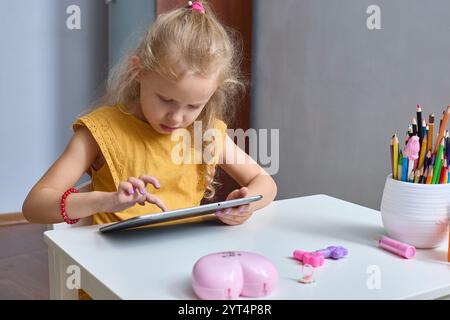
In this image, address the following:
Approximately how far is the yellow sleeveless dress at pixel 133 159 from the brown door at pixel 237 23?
1138 millimetres

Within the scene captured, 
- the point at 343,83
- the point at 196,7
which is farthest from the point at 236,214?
the point at 343,83

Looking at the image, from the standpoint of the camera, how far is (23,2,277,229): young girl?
109 centimetres

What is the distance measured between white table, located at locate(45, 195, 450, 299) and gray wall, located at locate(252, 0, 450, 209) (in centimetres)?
86

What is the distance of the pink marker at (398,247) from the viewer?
0.92 metres

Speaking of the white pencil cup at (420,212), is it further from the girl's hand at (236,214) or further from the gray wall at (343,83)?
the gray wall at (343,83)

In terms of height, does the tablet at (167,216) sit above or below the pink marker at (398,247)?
above

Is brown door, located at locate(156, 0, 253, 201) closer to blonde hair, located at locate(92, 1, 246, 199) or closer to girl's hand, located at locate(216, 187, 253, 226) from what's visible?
blonde hair, located at locate(92, 1, 246, 199)

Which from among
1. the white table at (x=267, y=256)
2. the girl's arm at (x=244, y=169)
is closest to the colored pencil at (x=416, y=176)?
the white table at (x=267, y=256)

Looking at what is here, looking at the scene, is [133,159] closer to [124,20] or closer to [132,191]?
[132,191]

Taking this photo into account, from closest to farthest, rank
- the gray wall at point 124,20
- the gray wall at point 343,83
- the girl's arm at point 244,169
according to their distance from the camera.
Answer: the girl's arm at point 244,169, the gray wall at point 343,83, the gray wall at point 124,20

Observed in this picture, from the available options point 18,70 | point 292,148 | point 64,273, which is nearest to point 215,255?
point 64,273
